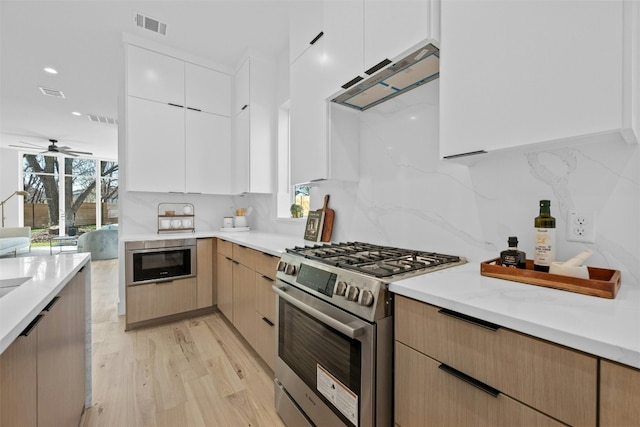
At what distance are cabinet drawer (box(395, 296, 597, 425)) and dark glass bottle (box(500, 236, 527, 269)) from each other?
45 centimetres

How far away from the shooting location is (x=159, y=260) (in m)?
2.75

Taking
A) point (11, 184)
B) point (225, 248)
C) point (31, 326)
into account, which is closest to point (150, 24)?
point (225, 248)

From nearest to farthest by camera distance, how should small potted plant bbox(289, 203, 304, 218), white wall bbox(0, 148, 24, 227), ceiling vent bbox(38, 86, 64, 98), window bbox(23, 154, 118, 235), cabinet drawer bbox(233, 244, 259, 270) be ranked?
1. cabinet drawer bbox(233, 244, 259, 270)
2. small potted plant bbox(289, 203, 304, 218)
3. ceiling vent bbox(38, 86, 64, 98)
4. white wall bbox(0, 148, 24, 227)
5. window bbox(23, 154, 118, 235)

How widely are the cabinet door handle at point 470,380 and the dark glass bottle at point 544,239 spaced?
0.55m

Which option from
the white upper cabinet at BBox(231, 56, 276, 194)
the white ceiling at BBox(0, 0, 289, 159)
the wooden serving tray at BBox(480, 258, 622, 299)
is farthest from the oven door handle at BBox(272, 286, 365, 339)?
the white ceiling at BBox(0, 0, 289, 159)

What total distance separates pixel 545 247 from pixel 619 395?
60 cm

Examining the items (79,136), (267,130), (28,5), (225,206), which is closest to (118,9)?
(28,5)

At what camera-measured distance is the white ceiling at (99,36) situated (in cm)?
244

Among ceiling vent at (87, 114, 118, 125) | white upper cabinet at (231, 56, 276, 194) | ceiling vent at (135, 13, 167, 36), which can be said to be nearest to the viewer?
ceiling vent at (135, 13, 167, 36)

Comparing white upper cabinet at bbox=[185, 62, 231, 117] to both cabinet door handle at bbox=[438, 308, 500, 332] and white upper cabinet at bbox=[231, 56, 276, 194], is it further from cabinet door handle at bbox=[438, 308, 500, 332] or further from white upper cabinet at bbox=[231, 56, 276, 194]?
cabinet door handle at bbox=[438, 308, 500, 332]

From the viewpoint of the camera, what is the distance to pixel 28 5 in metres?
2.39

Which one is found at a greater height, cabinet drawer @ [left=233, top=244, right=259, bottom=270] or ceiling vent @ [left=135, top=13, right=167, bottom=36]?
ceiling vent @ [left=135, top=13, right=167, bottom=36]

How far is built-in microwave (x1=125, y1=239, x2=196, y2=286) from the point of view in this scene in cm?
262

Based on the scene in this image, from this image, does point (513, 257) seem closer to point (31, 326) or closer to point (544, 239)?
point (544, 239)
